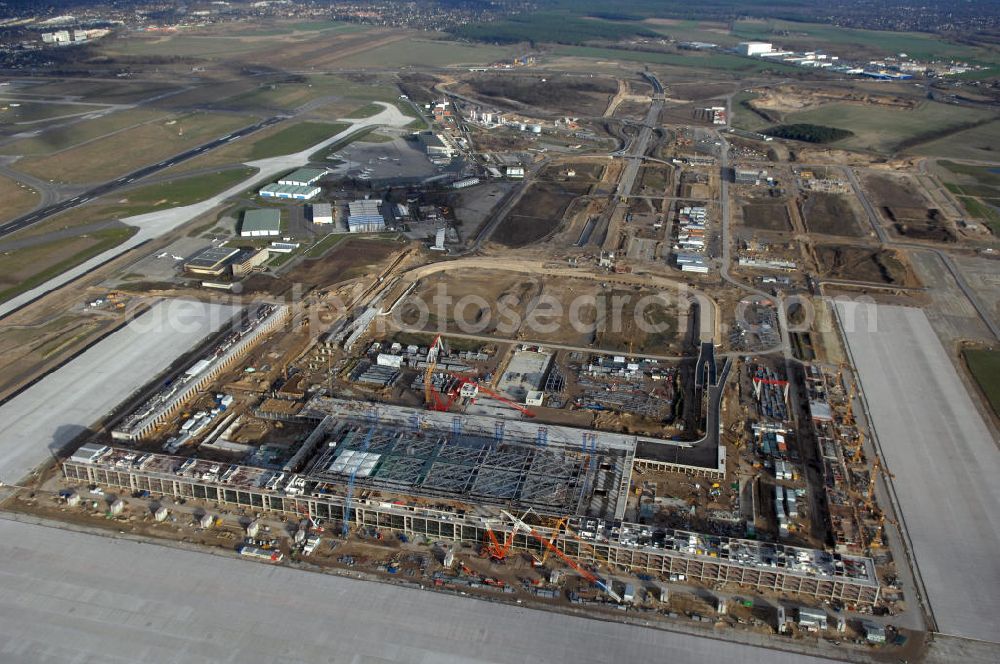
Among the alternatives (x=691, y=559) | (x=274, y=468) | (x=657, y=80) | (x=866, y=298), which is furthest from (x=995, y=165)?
(x=274, y=468)

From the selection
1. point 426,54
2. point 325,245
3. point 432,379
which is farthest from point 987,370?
point 426,54

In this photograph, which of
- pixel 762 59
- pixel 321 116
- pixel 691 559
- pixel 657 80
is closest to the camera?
pixel 691 559

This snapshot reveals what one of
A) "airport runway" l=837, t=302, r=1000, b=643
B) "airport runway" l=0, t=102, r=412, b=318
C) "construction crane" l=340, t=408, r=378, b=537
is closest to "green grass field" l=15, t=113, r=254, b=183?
A: "airport runway" l=0, t=102, r=412, b=318

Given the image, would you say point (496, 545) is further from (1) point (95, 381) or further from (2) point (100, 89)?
(2) point (100, 89)

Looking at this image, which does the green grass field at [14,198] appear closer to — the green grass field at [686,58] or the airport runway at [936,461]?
the airport runway at [936,461]

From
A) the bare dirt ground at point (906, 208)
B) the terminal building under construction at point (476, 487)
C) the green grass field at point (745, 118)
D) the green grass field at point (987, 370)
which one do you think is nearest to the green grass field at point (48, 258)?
the terminal building under construction at point (476, 487)

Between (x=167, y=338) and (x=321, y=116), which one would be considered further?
(x=321, y=116)

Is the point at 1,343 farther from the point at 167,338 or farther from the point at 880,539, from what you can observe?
the point at 880,539

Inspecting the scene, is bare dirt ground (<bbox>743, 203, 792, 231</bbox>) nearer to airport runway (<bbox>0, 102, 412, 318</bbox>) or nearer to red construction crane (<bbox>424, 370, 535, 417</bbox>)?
red construction crane (<bbox>424, 370, 535, 417</bbox>)
